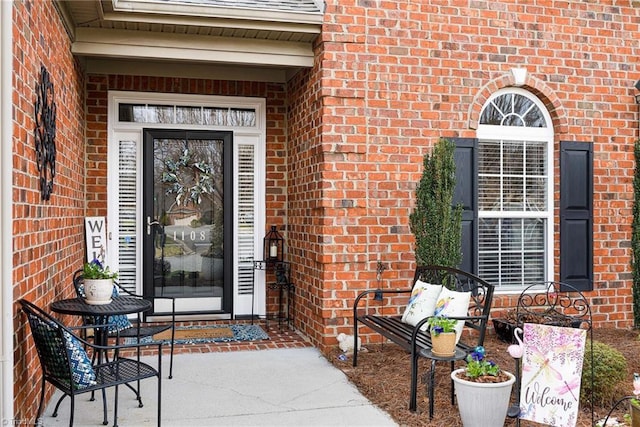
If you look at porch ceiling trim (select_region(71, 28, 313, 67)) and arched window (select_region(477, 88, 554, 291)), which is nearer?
porch ceiling trim (select_region(71, 28, 313, 67))

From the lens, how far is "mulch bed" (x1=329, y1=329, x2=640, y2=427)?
411 cm

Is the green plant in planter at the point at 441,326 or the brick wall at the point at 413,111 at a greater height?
the brick wall at the point at 413,111

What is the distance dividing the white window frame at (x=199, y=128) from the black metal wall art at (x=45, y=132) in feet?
7.40

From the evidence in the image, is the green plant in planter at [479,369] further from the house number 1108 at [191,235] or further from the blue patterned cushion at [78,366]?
the house number 1108 at [191,235]

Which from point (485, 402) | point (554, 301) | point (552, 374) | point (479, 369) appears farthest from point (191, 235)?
point (552, 374)

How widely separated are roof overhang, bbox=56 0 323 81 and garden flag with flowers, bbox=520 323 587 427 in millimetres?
3710

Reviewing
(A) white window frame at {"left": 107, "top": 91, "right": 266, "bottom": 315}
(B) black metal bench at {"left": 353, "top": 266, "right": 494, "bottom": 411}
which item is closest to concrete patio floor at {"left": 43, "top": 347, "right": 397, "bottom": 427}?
(B) black metal bench at {"left": 353, "top": 266, "right": 494, "bottom": 411}

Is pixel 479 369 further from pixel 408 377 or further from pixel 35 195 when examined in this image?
pixel 35 195

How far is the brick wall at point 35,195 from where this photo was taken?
138 inches

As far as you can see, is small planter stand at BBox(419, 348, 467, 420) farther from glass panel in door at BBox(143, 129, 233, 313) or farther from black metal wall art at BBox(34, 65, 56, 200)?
glass panel in door at BBox(143, 129, 233, 313)

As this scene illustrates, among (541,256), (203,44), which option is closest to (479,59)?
(541,256)

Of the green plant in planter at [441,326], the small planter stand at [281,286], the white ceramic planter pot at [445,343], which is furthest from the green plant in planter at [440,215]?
the small planter stand at [281,286]

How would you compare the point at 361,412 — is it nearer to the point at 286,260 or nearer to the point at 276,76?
the point at 286,260

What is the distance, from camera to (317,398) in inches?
179
